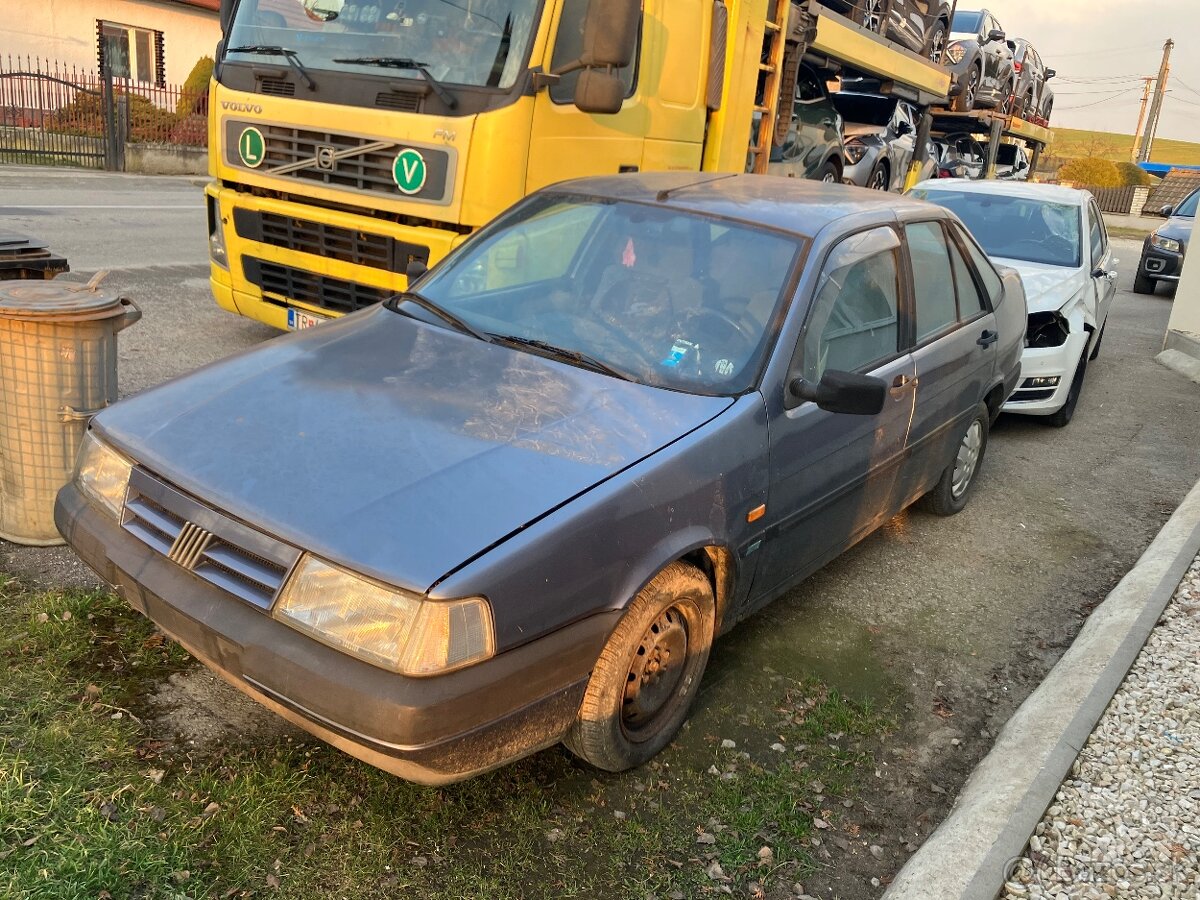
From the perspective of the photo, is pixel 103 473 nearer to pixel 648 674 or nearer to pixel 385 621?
pixel 385 621

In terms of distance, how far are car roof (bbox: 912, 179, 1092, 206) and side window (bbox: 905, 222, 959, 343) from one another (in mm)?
4096

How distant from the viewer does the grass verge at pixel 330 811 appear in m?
2.55

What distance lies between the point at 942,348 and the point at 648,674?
92.3 inches

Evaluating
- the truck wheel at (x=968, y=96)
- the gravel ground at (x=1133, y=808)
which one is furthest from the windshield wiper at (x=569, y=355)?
the truck wheel at (x=968, y=96)

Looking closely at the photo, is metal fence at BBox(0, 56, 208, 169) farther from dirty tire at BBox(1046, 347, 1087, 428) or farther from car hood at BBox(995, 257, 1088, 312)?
dirty tire at BBox(1046, 347, 1087, 428)

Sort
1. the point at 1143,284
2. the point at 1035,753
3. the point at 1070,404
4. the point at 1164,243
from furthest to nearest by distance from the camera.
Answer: the point at 1143,284 < the point at 1164,243 < the point at 1070,404 < the point at 1035,753

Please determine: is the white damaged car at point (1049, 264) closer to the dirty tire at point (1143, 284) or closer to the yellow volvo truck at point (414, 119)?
the yellow volvo truck at point (414, 119)

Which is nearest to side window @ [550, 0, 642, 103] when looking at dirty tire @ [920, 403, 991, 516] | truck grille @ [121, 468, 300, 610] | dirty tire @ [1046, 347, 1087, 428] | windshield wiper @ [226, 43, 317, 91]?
windshield wiper @ [226, 43, 317, 91]

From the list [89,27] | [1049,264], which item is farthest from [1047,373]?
[89,27]

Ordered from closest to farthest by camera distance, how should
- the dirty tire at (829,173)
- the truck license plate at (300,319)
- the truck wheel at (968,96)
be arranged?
1. the truck license plate at (300,319)
2. the dirty tire at (829,173)
3. the truck wheel at (968,96)

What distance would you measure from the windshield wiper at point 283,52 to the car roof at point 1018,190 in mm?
5474

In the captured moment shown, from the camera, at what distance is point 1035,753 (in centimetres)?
321

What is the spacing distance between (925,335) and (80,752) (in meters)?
3.58

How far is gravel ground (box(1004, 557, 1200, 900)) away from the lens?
2.71 metres
